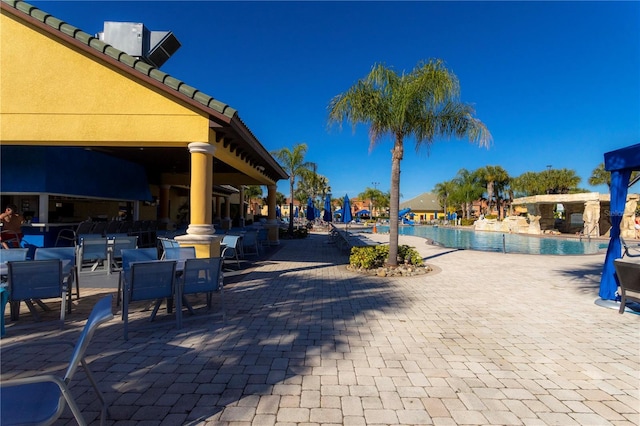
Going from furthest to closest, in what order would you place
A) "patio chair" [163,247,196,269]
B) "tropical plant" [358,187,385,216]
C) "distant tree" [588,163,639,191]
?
"tropical plant" [358,187,385,216] → "distant tree" [588,163,639,191] → "patio chair" [163,247,196,269]

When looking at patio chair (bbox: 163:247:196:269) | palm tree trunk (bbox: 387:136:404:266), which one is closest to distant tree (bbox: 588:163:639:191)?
palm tree trunk (bbox: 387:136:404:266)

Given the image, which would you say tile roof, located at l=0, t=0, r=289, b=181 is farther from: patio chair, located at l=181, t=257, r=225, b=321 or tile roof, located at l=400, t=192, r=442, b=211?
tile roof, located at l=400, t=192, r=442, b=211

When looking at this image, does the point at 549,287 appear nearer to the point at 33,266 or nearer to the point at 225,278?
the point at 225,278

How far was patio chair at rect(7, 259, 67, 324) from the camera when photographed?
4.11 meters

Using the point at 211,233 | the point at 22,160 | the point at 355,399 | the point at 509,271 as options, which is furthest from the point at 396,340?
the point at 22,160

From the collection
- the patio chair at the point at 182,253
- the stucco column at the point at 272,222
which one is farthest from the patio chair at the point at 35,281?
the stucco column at the point at 272,222

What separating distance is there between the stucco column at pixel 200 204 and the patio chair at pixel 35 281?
2.52 meters

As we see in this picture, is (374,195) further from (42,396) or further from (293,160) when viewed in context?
(42,396)

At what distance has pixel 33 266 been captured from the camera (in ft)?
13.8

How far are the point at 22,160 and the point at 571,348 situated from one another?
467 inches

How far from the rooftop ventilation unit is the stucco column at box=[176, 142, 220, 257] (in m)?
5.64

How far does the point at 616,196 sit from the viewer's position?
19.1 feet

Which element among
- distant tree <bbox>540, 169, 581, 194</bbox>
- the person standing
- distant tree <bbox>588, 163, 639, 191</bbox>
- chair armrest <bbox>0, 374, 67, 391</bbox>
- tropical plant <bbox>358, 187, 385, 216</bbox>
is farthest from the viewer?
tropical plant <bbox>358, 187, 385, 216</bbox>

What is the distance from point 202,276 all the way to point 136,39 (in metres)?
9.16
